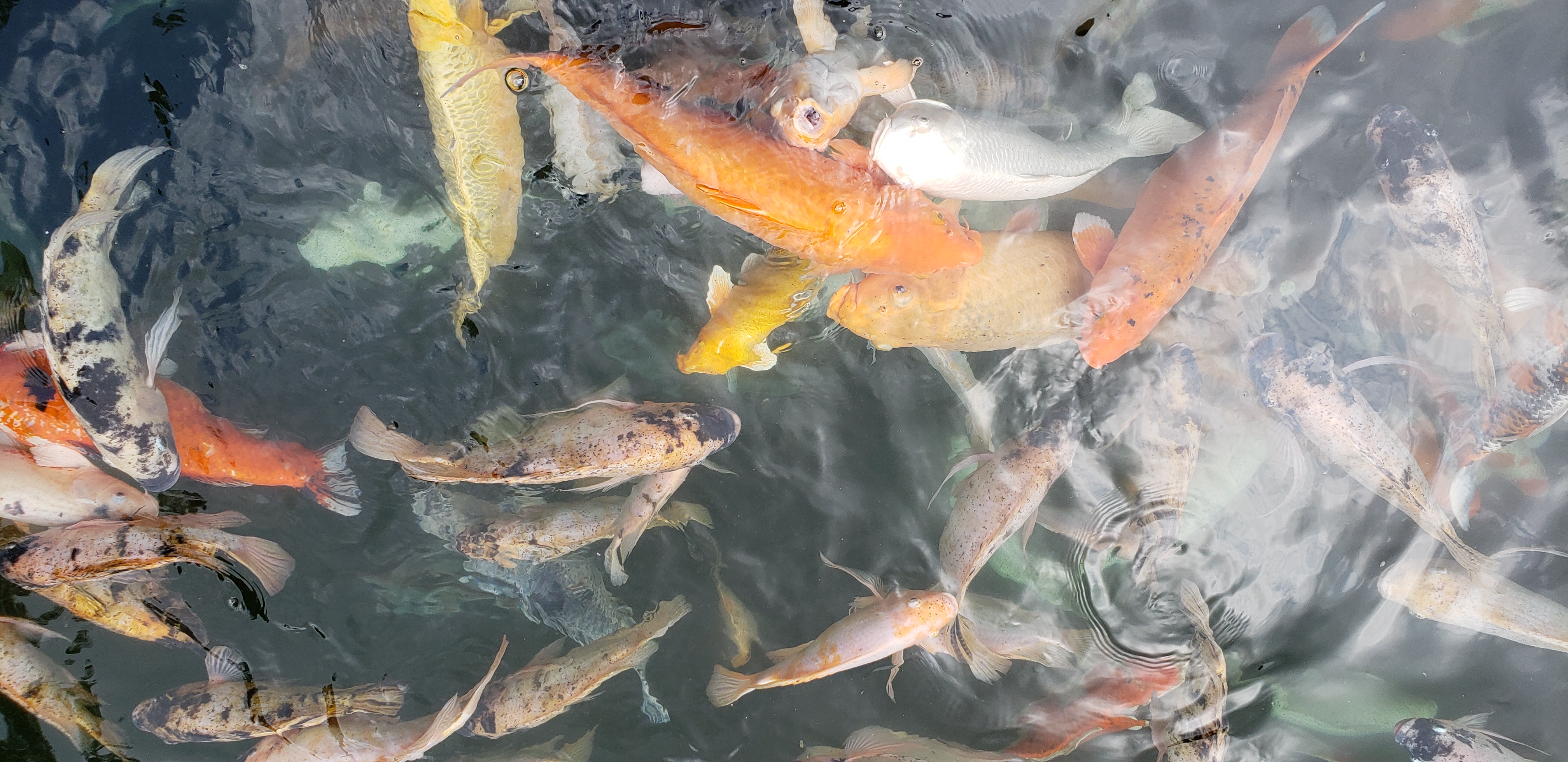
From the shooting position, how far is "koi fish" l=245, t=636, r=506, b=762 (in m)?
4.07

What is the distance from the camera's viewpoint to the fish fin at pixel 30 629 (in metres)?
4.23

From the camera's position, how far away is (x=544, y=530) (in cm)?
425

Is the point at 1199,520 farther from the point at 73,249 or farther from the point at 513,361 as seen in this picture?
the point at 73,249

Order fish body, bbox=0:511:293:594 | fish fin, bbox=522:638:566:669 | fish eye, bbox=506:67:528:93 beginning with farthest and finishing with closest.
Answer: fish fin, bbox=522:638:566:669, fish body, bbox=0:511:293:594, fish eye, bbox=506:67:528:93

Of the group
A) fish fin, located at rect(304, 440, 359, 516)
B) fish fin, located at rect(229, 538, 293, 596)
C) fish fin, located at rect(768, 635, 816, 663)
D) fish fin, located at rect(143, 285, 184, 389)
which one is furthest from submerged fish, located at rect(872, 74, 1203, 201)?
fish fin, located at rect(229, 538, 293, 596)

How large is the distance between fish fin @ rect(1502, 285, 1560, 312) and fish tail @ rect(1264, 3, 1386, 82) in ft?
5.04

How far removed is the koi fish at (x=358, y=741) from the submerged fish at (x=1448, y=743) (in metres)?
5.07

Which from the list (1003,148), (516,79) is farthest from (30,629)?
(1003,148)

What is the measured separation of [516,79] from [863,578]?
3112 millimetres

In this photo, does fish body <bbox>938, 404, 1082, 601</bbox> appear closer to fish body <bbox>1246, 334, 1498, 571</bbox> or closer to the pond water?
the pond water

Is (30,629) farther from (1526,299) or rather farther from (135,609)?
(1526,299)

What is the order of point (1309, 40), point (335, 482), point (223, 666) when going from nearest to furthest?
point (1309, 40) → point (335, 482) → point (223, 666)

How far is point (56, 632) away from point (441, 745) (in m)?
2.25

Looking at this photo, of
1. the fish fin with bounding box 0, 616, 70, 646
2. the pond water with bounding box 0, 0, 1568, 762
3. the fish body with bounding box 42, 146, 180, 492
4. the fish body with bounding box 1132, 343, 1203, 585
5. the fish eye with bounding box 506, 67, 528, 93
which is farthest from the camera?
the fish fin with bounding box 0, 616, 70, 646
